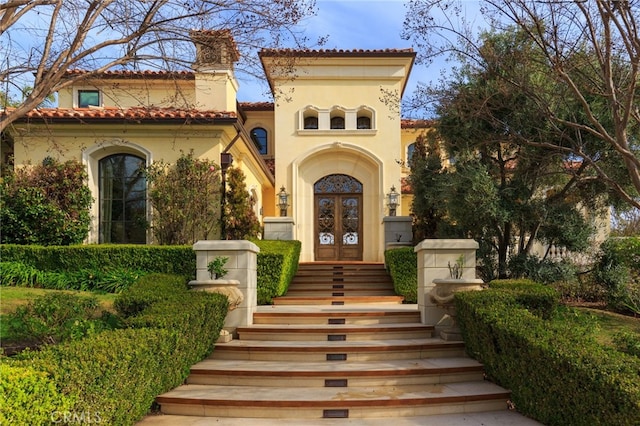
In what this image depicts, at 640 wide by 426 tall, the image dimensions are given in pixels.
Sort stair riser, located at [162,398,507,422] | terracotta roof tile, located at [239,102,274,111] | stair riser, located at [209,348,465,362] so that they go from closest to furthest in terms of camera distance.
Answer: stair riser, located at [162,398,507,422] → stair riser, located at [209,348,465,362] → terracotta roof tile, located at [239,102,274,111]

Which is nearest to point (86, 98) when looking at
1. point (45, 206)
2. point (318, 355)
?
point (45, 206)

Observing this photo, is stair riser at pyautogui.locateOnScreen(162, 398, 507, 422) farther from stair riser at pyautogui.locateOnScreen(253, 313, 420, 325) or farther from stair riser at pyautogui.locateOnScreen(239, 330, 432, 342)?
stair riser at pyautogui.locateOnScreen(253, 313, 420, 325)

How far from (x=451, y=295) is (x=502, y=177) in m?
5.35

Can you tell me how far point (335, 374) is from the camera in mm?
6715

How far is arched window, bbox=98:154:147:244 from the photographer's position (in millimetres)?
13969

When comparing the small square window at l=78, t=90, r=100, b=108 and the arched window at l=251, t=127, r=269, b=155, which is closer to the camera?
the small square window at l=78, t=90, r=100, b=108

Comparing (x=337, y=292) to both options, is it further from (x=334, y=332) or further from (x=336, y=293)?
(x=334, y=332)

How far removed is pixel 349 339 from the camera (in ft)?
26.8

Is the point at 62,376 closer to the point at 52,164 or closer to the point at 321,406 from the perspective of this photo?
the point at 321,406

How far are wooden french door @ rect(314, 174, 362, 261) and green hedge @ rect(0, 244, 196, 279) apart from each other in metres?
7.69

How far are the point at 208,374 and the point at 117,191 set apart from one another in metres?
8.85

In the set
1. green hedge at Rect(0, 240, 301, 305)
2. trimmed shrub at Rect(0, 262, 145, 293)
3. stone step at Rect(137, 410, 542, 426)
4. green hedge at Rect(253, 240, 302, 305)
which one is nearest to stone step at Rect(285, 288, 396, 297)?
green hedge at Rect(0, 240, 301, 305)

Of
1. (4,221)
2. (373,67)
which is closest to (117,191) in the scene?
(4,221)

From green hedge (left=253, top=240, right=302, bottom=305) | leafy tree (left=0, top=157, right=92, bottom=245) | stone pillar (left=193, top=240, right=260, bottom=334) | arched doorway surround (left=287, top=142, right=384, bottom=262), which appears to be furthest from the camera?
arched doorway surround (left=287, top=142, right=384, bottom=262)
